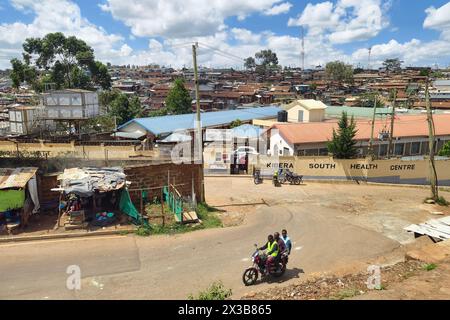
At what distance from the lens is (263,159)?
2745cm

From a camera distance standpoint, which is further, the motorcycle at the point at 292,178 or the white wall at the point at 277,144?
the white wall at the point at 277,144

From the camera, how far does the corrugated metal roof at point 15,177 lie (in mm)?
14059

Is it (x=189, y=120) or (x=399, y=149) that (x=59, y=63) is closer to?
(x=189, y=120)

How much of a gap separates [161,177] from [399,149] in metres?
26.7

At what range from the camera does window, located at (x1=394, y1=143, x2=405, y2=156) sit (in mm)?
35750

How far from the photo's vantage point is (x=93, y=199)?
15562 millimetres

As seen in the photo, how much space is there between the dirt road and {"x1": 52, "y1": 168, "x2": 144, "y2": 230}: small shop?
1.23 metres

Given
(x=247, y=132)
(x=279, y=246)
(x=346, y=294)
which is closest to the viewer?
Result: (x=346, y=294)

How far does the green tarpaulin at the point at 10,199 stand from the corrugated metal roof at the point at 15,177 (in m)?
0.21

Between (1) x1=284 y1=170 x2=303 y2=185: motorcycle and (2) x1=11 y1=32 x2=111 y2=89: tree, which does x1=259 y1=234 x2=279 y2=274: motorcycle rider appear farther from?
(2) x1=11 y1=32 x2=111 y2=89: tree

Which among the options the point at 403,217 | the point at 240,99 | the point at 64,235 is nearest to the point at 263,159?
the point at 403,217

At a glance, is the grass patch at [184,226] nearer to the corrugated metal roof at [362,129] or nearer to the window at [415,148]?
the corrugated metal roof at [362,129]

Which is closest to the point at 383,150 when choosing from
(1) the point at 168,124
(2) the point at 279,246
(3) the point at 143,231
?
(1) the point at 168,124

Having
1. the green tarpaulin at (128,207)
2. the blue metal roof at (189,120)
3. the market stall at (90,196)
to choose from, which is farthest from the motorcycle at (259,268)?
the blue metal roof at (189,120)
